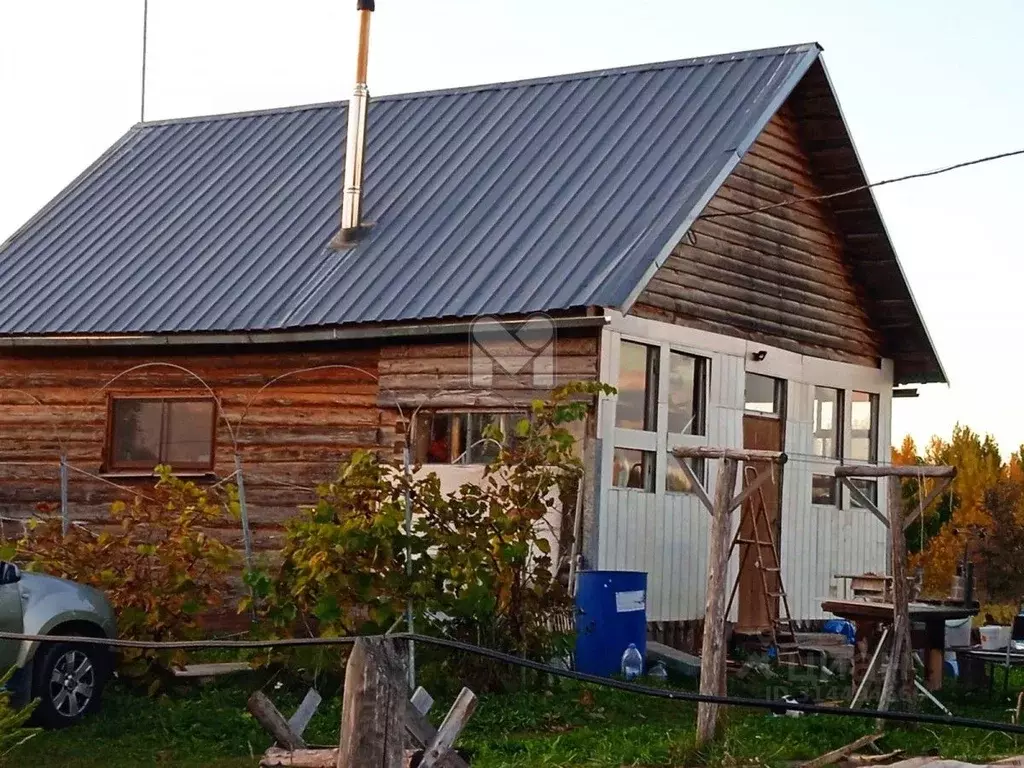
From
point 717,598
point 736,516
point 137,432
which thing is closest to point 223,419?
point 137,432

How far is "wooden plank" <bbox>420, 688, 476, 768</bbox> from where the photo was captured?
8.59m

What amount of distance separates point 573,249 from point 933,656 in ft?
17.3

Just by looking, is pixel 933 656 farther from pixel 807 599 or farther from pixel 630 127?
pixel 630 127

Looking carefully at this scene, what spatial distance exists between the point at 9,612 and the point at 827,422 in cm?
1134

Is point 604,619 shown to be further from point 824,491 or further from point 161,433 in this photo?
point 161,433

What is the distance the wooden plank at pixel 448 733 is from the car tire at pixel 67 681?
468cm

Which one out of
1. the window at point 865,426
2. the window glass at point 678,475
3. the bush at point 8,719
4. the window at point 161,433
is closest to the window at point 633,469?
the window glass at point 678,475

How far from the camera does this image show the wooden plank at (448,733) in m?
8.59

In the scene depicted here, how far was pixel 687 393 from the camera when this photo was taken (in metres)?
18.3

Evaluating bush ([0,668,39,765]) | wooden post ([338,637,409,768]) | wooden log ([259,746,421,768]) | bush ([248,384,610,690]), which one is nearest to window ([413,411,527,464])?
bush ([248,384,610,690])

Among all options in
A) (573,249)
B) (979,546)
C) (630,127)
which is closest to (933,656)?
(573,249)

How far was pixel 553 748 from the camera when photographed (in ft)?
37.5

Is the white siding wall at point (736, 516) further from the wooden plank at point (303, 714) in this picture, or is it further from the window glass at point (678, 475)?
the wooden plank at point (303, 714)

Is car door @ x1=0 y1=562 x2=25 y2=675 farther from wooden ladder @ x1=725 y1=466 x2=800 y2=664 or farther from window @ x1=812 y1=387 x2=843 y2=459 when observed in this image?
window @ x1=812 y1=387 x2=843 y2=459
